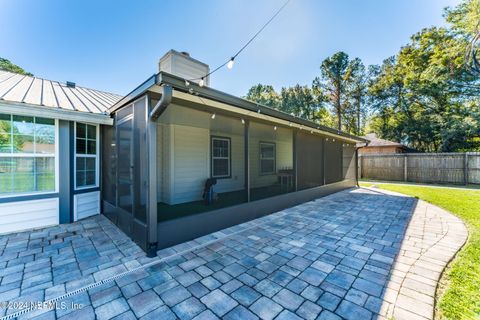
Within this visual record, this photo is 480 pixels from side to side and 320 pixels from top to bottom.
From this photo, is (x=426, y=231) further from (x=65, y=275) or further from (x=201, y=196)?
(x=65, y=275)

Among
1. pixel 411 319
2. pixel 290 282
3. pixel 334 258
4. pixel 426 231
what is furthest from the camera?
pixel 426 231

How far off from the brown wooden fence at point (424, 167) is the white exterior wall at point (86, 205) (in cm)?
1490

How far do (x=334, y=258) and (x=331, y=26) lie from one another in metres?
5.60

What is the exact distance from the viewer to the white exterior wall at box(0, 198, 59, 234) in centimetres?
377

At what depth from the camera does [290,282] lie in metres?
2.34

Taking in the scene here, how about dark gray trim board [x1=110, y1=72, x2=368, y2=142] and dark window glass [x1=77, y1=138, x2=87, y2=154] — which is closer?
dark gray trim board [x1=110, y1=72, x2=368, y2=142]

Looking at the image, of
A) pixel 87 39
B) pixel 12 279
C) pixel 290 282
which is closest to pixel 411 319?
pixel 290 282

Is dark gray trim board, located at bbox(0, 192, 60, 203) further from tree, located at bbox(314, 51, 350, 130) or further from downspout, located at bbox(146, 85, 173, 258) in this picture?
tree, located at bbox(314, 51, 350, 130)

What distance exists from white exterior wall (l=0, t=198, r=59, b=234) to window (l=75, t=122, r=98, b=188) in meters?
0.65

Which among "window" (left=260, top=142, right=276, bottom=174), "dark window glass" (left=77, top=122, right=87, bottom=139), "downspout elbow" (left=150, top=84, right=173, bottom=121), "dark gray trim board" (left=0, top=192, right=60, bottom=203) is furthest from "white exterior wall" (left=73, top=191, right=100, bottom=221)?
"window" (left=260, top=142, right=276, bottom=174)

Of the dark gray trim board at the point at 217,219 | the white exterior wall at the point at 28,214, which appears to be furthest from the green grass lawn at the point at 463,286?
the white exterior wall at the point at 28,214

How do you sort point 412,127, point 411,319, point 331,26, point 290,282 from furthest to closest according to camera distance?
point 412,127, point 331,26, point 290,282, point 411,319

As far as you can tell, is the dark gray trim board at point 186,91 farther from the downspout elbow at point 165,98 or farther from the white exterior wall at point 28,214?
the white exterior wall at point 28,214

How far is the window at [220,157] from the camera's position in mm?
6716
